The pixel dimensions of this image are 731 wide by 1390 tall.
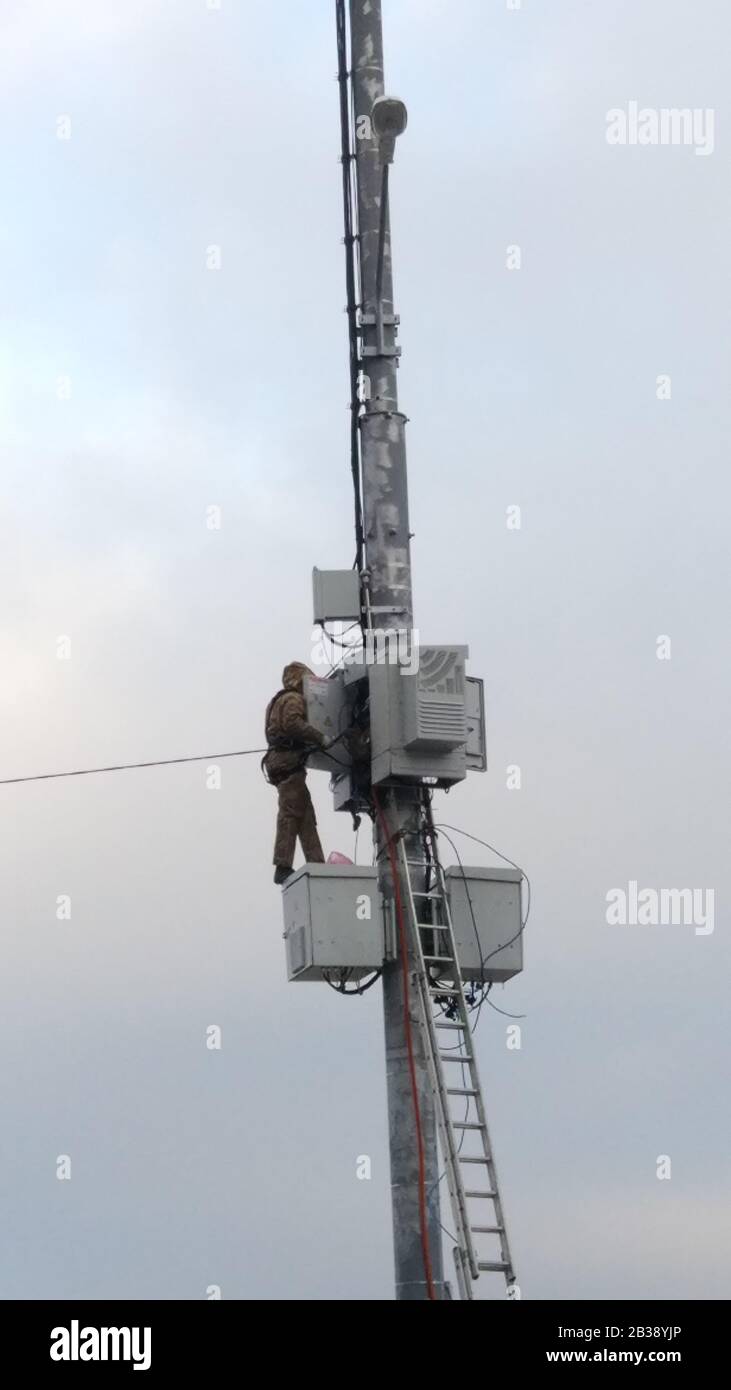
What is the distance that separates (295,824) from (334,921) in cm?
145

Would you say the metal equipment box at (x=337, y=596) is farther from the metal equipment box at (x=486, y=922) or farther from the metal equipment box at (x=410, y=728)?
the metal equipment box at (x=486, y=922)

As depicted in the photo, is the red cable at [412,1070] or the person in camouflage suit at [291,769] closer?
the red cable at [412,1070]

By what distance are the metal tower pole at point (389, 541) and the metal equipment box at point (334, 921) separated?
447mm

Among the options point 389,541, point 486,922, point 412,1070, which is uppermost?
point 389,541

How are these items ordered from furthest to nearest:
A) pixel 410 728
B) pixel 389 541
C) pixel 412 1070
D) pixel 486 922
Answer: pixel 389 541 < pixel 486 922 < pixel 410 728 < pixel 412 1070

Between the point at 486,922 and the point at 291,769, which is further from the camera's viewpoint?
the point at 291,769

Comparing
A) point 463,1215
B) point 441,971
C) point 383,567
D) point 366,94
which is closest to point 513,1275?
point 463,1215

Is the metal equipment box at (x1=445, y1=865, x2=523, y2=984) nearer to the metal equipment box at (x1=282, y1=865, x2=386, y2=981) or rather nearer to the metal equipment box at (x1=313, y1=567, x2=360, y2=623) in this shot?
the metal equipment box at (x1=282, y1=865, x2=386, y2=981)

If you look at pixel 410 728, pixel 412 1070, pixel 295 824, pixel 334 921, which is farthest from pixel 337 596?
pixel 412 1070

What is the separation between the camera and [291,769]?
19578mm

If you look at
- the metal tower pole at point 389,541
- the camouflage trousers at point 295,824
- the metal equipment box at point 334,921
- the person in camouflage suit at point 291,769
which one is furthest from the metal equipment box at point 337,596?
the metal equipment box at point 334,921

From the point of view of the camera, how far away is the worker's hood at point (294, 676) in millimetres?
19641

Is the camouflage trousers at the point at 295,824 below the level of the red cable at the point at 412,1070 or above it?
above

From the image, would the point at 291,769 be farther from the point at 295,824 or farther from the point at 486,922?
the point at 486,922
